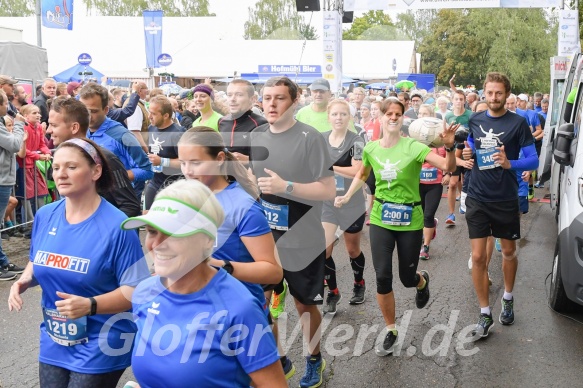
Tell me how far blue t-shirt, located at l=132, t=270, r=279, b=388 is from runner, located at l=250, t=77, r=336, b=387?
6.38 ft

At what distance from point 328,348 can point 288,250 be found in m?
1.20

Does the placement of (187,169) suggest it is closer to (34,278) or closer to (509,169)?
(34,278)

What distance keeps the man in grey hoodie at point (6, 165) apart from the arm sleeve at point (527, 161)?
5199 mm

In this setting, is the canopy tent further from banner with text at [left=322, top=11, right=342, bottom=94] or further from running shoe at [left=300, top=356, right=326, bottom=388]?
running shoe at [left=300, top=356, right=326, bottom=388]

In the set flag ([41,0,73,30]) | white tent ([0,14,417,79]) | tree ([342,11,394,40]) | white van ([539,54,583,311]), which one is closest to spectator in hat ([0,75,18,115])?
white van ([539,54,583,311])

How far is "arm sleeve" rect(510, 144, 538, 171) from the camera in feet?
16.7

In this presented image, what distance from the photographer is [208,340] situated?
2016 mm

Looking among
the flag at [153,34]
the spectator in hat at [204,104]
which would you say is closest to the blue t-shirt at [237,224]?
the spectator in hat at [204,104]

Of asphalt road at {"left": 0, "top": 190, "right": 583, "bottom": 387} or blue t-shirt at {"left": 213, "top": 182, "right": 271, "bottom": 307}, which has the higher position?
blue t-shirt at {"left": 213, "top": 182, "right": 271, "bottom": 307}

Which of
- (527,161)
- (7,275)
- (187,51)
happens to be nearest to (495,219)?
(527,161)

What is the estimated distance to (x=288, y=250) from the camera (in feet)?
13.7

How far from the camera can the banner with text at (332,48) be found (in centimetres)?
1447

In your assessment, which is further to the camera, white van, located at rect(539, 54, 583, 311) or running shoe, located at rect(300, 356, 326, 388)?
white van, located at rect(539, 54, 583, 311)

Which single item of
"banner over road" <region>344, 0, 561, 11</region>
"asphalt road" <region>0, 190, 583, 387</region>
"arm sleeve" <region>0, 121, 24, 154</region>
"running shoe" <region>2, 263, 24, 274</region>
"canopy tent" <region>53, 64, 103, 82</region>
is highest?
"banner over road" <region>344, 0, 561, 11</region>
